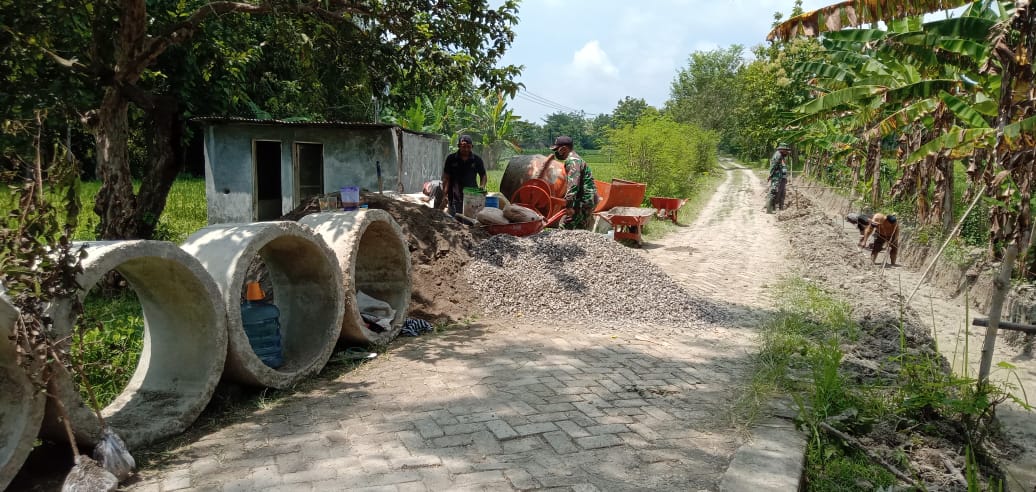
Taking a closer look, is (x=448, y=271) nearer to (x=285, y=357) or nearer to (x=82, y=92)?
(x=285, y=357)

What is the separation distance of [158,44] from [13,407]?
4.99 metres

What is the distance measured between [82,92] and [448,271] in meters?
4.47

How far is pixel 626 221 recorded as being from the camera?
1259cm

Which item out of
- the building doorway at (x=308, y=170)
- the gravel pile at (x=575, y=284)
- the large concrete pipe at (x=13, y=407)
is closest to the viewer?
the large concrete pipe at (x=13, y=407)

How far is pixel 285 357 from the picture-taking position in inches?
213

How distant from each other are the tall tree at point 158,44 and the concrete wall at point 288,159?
184 inches

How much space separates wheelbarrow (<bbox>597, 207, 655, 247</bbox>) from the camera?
12578 millimetres

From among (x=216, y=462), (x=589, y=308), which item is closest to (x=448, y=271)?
(x=589, y=308)

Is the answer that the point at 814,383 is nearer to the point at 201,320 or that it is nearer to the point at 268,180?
the point at 201,320

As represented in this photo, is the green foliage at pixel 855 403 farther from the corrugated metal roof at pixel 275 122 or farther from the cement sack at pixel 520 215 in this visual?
the corrugated metal roof at pixel 275 122

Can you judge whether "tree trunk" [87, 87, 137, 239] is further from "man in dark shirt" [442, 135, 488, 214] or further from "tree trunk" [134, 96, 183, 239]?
"man in dark shirt" [442, 135, 488, 214]

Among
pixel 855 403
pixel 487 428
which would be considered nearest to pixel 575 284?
pixel 855 403

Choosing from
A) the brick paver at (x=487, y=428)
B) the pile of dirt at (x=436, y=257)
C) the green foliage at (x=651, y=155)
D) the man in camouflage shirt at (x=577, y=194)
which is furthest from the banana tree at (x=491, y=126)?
the brick paver at (x=487, y=428)

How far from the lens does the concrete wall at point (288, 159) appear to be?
43.0ft
